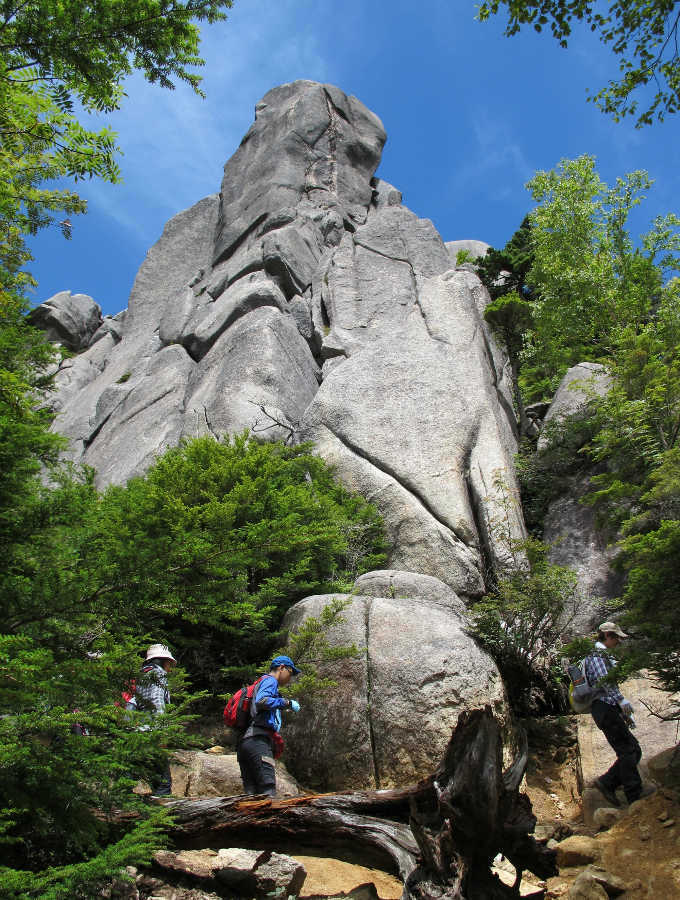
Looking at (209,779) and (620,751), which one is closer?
(620,751)

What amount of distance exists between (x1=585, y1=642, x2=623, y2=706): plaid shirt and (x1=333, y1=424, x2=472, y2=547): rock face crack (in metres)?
5.56

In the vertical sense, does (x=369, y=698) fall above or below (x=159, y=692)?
below

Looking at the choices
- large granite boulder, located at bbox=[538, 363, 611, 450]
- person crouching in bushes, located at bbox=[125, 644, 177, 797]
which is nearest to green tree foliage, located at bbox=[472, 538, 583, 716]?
person crouching in bushes, located at bbox=[125, 644, 177, 797]

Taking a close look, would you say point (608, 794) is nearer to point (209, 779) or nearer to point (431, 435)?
point (209, 779)

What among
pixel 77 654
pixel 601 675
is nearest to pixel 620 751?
pixel 601 675

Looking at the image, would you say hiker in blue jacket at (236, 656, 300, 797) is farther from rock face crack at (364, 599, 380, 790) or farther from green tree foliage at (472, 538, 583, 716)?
green tree foliage at (472, 538, 583, 716)

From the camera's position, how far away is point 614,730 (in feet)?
23.1

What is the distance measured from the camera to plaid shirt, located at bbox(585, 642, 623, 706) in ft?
23.4

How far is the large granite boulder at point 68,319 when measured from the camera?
3431 centimetres

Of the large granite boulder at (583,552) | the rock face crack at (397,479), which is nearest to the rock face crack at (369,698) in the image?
the large granite boulder at (583,552)

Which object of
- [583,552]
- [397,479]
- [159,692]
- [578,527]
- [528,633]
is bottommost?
[159,692]

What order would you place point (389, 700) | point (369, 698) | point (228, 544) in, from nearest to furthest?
1. point (228, 544)
2. point (389, 700)
3. point (369, 698)

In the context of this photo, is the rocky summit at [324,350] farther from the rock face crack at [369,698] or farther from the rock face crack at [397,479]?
the rock face crack at [369,698]

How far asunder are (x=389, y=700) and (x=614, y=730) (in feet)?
8.85
